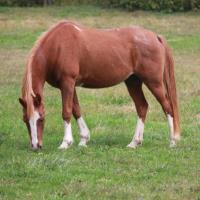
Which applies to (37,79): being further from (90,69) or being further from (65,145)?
(65,145)

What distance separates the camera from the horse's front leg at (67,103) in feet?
30.3

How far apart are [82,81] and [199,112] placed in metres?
3.36

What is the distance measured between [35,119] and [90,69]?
1.09 m

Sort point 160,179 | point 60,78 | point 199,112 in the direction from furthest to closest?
point 199,112 < point 60,78 < point 160,179

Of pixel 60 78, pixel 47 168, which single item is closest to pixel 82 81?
pixel 60 78

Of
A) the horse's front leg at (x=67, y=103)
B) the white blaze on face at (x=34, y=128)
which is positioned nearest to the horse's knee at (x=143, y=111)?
the horse's front leg at (x=67, y=103)

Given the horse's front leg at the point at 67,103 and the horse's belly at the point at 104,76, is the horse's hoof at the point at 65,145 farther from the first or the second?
the horse's belly at the point at 104,76

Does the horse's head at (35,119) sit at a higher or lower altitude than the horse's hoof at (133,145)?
higher

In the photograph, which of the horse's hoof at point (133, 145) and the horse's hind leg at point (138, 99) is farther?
the horse's hind leg at point (138, 99)

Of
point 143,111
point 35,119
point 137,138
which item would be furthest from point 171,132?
point 35,119

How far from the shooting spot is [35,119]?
8.93 m

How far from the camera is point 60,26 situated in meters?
9.43

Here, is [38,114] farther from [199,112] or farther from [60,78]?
[199,112]

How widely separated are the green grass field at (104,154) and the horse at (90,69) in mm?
391
